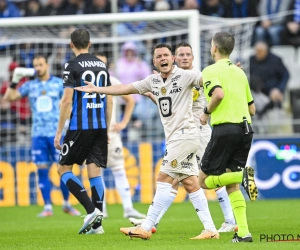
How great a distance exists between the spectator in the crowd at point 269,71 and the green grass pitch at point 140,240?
10.6ft

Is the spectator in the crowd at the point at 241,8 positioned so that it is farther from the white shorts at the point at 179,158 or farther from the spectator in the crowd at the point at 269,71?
the white shorts at the point at 179,158

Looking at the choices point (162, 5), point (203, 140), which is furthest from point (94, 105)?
point (162, 5)

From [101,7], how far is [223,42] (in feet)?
35.5

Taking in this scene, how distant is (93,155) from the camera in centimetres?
982

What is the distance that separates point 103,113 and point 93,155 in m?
0.53

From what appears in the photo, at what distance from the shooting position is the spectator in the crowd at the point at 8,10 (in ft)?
62.1

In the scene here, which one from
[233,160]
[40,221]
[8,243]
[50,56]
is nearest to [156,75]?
[233,160]

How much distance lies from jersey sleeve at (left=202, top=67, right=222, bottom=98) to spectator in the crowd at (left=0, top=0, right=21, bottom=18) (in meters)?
11.8

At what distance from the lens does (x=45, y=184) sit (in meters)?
13.2

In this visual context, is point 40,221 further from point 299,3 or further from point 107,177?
point 299,3

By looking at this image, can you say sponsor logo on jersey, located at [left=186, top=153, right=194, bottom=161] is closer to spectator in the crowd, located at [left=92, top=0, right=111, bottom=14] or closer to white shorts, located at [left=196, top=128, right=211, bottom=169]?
white shorts, located at [left=196, top=128, right=211, bottom=169]

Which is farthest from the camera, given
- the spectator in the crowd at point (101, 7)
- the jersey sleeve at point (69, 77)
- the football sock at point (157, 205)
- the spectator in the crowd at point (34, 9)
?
the spectator in the crowd at point (34, 9)

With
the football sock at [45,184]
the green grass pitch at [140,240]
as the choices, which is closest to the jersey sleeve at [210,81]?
the green grass pitch at [140,240]

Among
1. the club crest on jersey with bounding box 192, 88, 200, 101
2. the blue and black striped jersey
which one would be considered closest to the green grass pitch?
the blue and black striped jersey
